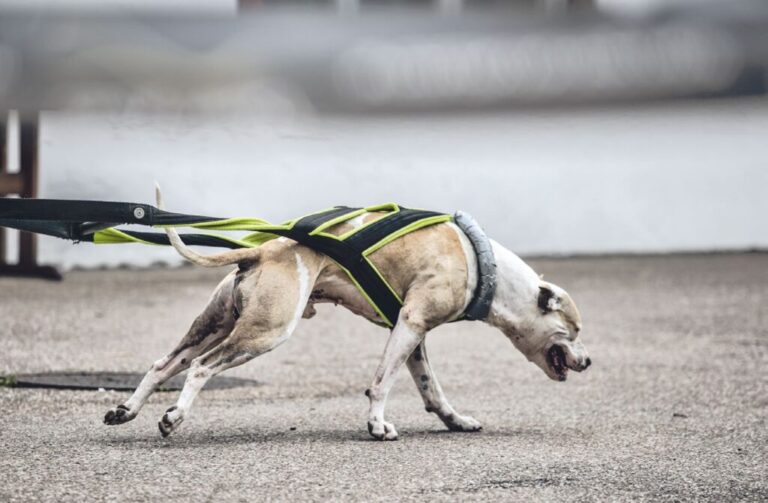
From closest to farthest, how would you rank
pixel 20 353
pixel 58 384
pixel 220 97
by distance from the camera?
pixel 58 384, pixel 20 353, pixel 220 97

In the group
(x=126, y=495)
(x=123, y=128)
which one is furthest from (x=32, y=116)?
(x=126, y=495)

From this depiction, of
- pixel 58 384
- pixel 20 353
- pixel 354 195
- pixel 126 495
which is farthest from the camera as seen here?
pixel 354 195

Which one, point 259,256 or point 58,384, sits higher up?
point 259,256

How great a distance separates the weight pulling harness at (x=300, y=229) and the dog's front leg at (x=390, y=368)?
0.14 metres

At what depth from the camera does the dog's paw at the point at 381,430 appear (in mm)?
5461

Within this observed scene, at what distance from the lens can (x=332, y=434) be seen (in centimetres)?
565

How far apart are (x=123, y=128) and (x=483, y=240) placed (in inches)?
238

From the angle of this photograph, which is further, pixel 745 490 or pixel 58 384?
pixel 58 384

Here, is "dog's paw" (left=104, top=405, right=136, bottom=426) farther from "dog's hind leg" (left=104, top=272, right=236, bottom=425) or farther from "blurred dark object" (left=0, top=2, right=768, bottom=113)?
"blurred dark object" (left=0, top=2, right=768, bottom=113)

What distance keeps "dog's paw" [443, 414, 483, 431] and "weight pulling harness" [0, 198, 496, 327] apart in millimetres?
410

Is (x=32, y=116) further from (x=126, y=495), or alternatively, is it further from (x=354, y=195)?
(x=126, y=495)

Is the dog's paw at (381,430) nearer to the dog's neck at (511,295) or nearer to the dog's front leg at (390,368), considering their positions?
the dog's front leg at (390,368)

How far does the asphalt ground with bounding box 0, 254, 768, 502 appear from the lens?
4.71m

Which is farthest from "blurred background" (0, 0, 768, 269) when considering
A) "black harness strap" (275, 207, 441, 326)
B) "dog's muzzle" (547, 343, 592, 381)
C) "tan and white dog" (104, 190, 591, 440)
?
"dog's muzzle" (547, 343, 592, 381)
